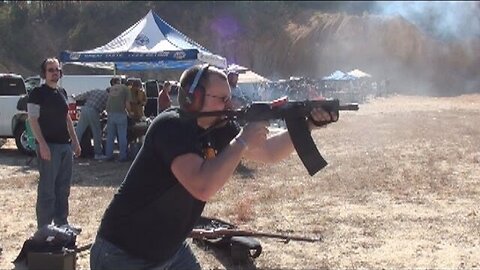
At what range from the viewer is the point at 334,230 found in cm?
695

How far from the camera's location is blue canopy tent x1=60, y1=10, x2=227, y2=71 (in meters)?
13.9

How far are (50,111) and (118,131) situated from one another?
6503 millimetres

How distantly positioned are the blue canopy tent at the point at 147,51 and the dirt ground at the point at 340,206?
258 centimetres

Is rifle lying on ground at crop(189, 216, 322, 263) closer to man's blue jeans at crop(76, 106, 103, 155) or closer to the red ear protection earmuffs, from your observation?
the red ear protection earmuffs

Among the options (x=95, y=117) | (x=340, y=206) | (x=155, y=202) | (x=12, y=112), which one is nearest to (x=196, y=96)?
(x=155, y=202)

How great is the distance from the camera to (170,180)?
2777 mm

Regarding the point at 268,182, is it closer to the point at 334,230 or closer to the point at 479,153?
the point at 334,230

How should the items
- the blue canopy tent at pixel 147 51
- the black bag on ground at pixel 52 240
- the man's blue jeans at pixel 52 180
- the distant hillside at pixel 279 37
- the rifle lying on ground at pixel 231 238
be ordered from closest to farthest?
the black bag on ground at pixel 52 240 < the rifle lying on ground at pixel 231 238 < the man's blue jeans at pixel 52 180 < the blue canopy tent at pixel 147 51 < the distant hillside at pixel 279 37

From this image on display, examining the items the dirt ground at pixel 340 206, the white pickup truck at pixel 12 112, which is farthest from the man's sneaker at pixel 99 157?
the white pickup truck at pixel 12 112

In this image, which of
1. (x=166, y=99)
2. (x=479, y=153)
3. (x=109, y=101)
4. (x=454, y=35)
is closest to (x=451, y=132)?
(x=479, y=153)

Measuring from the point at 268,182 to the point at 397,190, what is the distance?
207 centimetres

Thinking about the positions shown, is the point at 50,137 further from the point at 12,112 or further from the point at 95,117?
the point at 12,112

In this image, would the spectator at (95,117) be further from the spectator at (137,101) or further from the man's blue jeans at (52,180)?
the man's blue jeans at (52,180)

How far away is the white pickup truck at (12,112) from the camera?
1334cm
